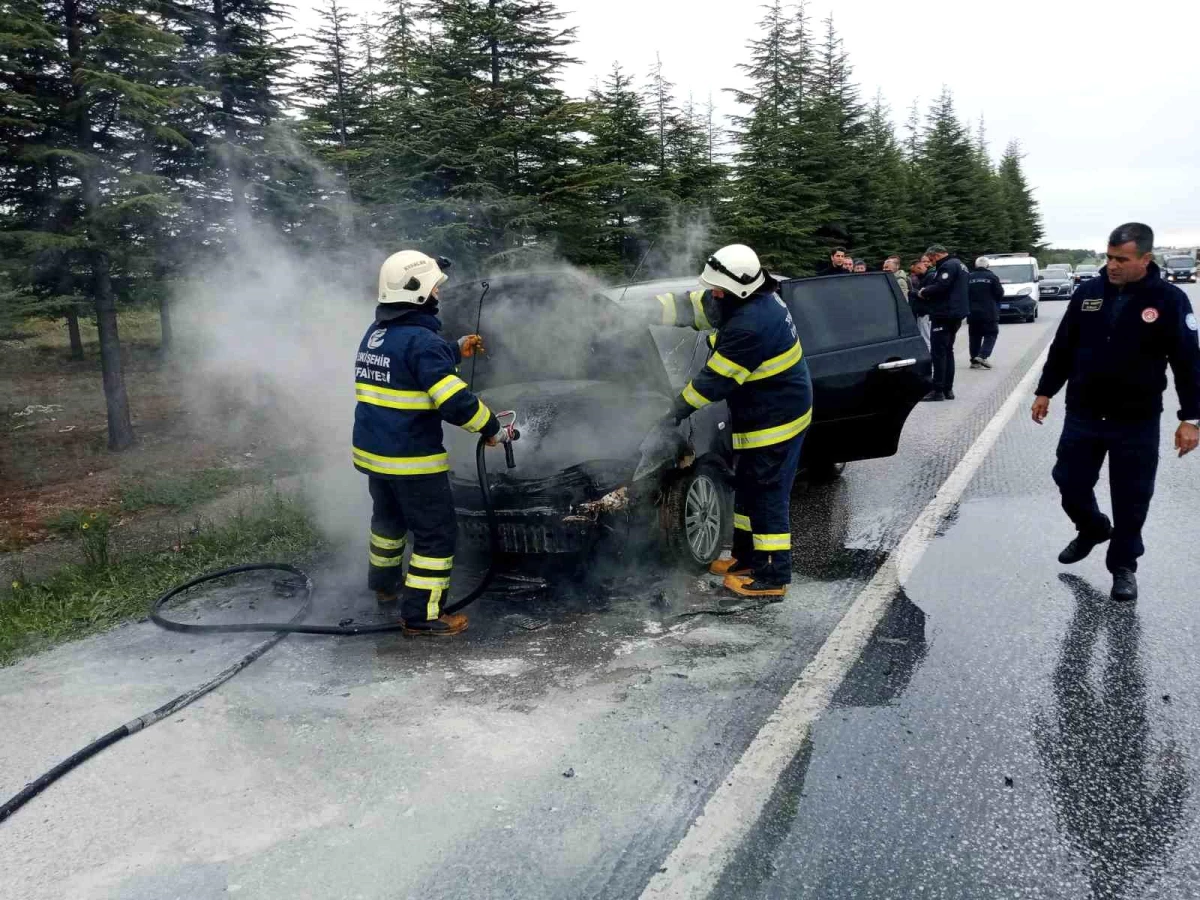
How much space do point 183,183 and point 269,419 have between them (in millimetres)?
3298

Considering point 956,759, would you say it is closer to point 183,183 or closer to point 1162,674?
point 1162,674

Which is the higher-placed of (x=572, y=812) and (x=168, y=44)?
(x=168, y=44)

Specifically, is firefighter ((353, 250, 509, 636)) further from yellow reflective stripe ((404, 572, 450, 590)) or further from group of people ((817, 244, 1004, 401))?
group of people ((817, 244, 1004, 401))

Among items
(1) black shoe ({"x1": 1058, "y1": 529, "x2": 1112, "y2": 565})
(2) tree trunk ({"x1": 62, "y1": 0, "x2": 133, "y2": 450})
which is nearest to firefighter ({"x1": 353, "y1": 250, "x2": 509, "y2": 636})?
(1) black shoe ({"x1": 1058, "y1": 529, "x2": 1112, "y2": 565})

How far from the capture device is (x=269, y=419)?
39.5 ft

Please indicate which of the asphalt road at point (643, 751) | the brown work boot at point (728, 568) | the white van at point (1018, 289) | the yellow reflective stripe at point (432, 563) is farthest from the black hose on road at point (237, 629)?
the white van at point (1018, 289)

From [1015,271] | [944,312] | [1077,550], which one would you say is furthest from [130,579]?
[1015,271]

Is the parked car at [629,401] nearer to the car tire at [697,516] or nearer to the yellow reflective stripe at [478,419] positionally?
the car tire at [697,516]

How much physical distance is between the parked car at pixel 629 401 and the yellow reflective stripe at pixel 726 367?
0.47 metres

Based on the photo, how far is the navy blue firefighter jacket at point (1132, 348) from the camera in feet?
14.3

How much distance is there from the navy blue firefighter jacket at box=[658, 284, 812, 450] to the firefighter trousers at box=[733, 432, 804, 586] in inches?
3.1

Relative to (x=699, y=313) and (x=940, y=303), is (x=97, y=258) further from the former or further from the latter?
(x=940, y=303)

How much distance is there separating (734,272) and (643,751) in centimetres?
254

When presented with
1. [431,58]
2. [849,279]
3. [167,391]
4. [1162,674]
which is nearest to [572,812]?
[1162,674]
